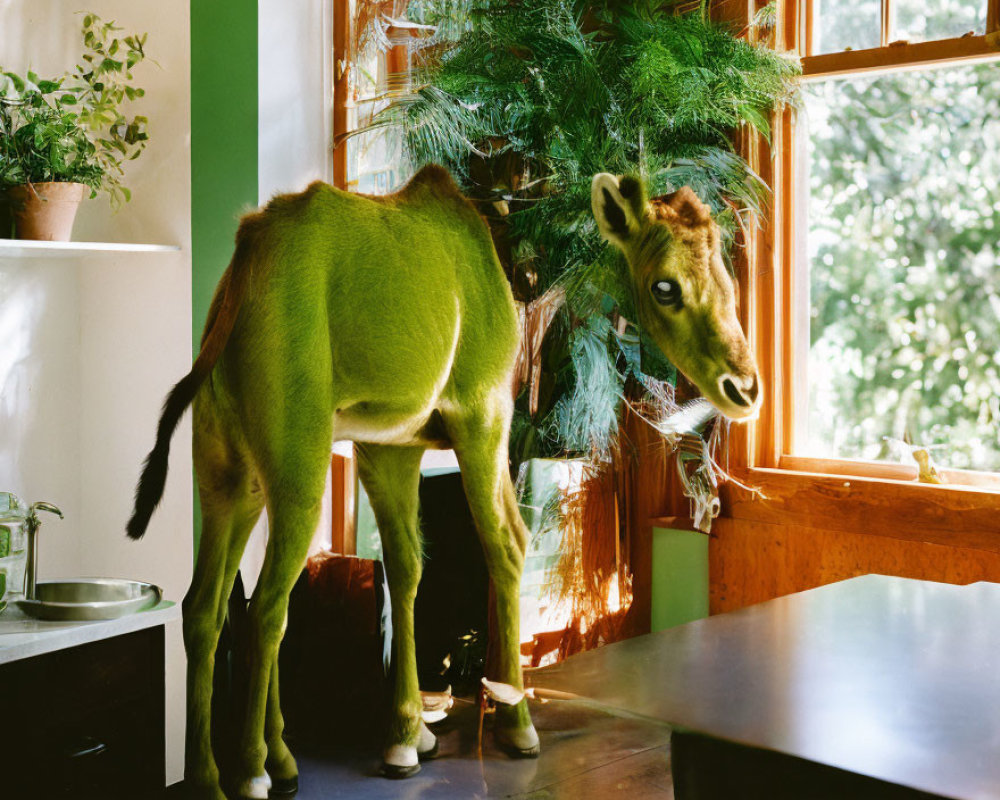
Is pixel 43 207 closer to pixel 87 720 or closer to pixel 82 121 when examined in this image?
pixel 82 121

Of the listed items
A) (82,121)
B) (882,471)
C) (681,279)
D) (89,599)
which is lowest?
(89,599)

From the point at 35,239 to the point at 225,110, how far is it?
505mm

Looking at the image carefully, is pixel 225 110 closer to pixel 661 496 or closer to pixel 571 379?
pixel 571 379

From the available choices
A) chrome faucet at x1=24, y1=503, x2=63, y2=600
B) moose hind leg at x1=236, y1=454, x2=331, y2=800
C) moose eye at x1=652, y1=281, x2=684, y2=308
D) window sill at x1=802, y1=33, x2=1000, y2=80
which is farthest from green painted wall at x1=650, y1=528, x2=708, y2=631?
chrome faucet at x1=24, y1=503, x2=63, y2=600

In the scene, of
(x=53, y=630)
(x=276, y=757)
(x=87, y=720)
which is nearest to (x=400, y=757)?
(x=276, y=757)

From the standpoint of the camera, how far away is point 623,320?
220 cm

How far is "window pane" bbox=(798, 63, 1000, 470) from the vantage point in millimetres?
2236

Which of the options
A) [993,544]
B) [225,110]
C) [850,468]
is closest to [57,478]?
[225,110]

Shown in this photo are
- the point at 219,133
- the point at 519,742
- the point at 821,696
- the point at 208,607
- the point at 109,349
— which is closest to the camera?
the point at 821,696

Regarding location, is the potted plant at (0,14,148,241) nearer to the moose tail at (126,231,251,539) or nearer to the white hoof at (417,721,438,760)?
the moose tail at (126,231,251,539)

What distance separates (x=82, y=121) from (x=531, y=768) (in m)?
1.75

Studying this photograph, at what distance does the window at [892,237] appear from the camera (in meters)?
2.23

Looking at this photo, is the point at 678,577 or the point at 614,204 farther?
the point at 678,577

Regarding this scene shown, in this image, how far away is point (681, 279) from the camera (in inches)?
85.5
